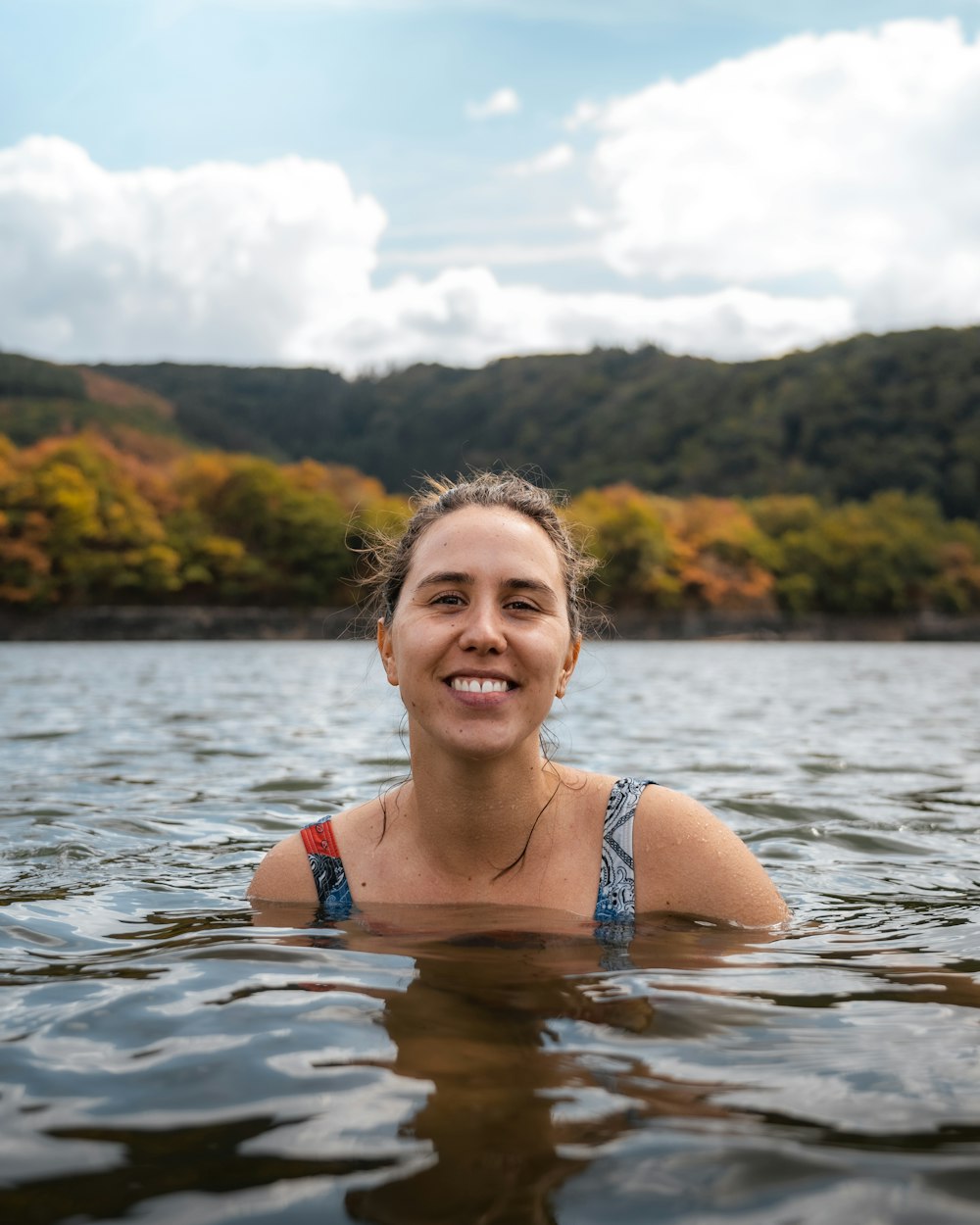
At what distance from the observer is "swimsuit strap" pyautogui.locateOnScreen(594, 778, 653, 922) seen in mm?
4215

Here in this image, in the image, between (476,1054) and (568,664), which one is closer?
(476,1054)

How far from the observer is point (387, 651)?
4355mm

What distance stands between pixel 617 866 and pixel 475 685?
3.11 ft

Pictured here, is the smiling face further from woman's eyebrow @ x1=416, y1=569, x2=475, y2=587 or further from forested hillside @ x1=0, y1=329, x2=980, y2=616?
forested hillside @ x1=0, y1=329, x2=980, y2=616

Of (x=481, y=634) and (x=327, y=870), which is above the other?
(x=481, y=634)

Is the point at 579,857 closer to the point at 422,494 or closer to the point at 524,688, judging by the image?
the point at 524,688

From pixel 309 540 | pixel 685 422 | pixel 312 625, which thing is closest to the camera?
pixel 312 625

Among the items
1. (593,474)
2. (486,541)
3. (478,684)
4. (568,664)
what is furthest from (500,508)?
(593,474)

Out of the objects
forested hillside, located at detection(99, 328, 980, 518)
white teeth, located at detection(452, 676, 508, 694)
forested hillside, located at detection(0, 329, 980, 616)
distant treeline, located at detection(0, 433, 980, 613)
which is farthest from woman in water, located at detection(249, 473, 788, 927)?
forested hillside, located at detection(99, 328, 980, 518)

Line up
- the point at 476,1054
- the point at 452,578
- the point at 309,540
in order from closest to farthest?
1. the point at 476,1054
2. the point at 452,578
3. the point at 309,540

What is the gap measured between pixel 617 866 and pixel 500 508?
49.9 inches

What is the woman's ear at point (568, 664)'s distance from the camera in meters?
4.09

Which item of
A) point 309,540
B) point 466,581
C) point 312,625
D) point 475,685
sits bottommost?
point 312,625

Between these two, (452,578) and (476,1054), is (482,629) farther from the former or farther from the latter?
(476,1054)
